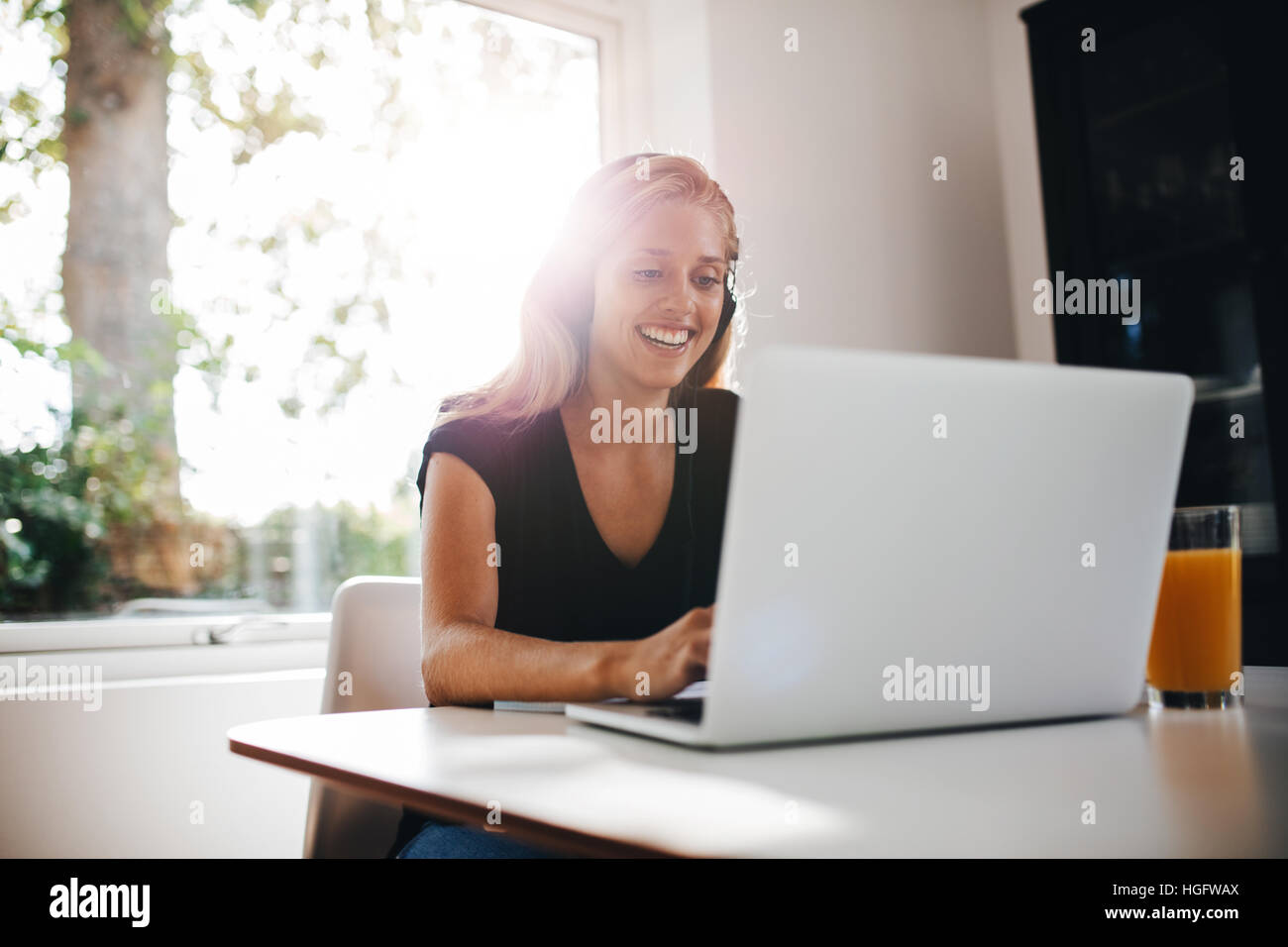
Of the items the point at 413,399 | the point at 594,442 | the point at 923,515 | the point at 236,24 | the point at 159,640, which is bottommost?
the point at 159,640

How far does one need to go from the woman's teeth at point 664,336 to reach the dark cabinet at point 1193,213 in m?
1.50

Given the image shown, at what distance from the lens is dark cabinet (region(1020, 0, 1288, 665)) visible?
227 cm

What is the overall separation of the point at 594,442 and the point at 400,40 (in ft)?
4.62

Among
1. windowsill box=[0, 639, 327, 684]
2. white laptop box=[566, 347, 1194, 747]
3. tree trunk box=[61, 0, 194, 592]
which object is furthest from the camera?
tree trunk box=[61, 0, 194, 592]

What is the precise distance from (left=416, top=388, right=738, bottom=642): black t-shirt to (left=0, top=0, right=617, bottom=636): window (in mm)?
579

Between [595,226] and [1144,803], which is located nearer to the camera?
[1144,803]

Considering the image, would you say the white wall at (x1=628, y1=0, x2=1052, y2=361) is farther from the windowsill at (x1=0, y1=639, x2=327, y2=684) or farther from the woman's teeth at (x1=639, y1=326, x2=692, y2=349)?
the windowsill at (x1=0, y1=639, x2=327, y2=684)

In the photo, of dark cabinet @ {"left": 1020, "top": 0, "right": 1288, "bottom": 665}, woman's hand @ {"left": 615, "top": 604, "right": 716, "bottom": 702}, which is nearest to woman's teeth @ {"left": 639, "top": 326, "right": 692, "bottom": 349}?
woman's hand @ {"left": 615, "top": 604, "right": 716, "bottom": 702}

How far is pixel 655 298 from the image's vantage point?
57.4 inches

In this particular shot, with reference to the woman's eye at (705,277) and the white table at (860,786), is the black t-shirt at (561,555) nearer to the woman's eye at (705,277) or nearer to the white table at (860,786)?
the woman's eye at (705,277)

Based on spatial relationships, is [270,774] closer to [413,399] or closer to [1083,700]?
[413,399]

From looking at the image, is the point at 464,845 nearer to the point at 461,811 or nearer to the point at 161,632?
the point at 461,811
